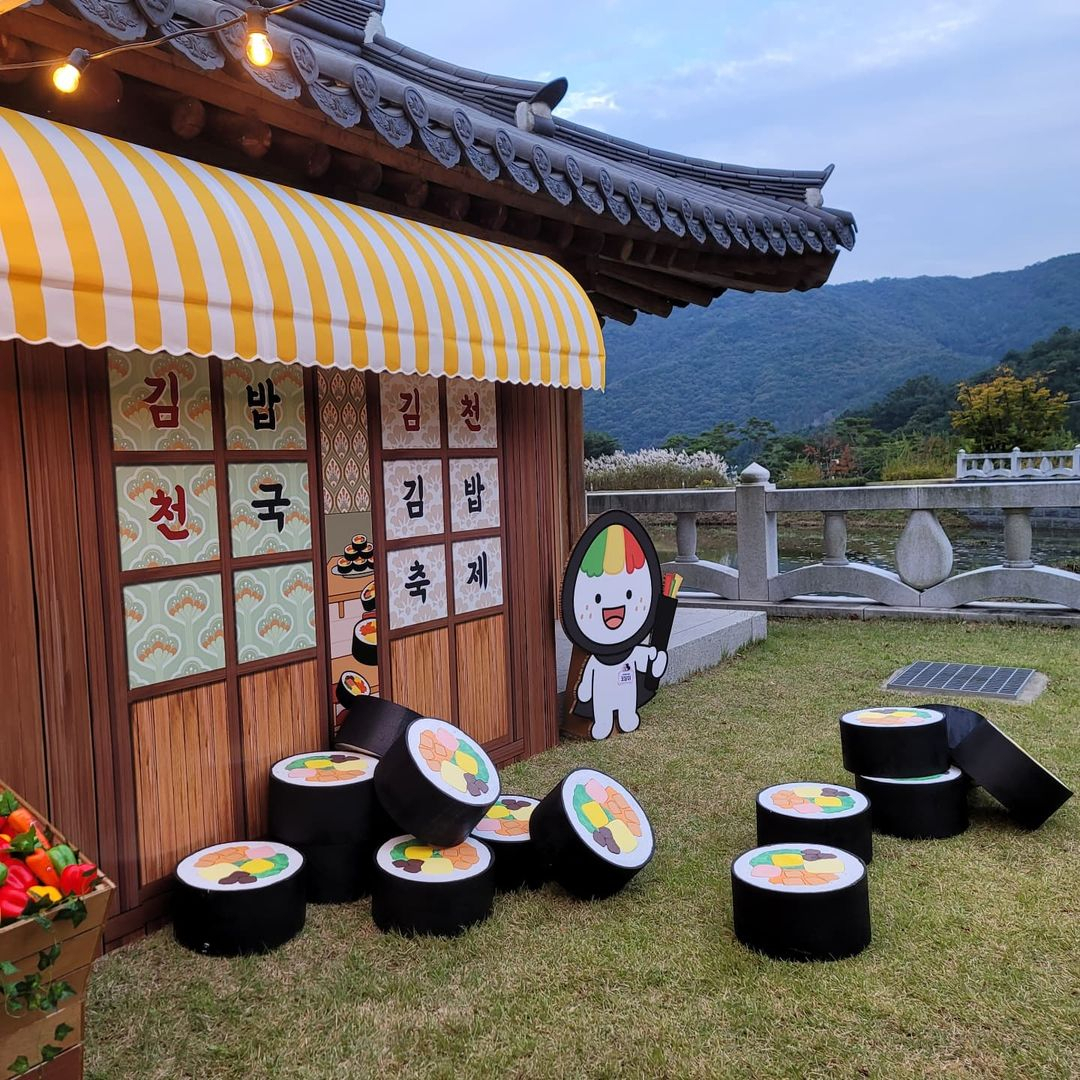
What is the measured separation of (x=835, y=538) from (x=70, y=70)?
803 cm

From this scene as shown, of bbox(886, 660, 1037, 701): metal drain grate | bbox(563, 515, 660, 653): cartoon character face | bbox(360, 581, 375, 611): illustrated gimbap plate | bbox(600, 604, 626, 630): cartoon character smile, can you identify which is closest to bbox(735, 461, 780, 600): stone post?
bbox(886, 660, 1037, 701): metal drain grate

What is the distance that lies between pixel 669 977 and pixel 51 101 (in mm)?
3549

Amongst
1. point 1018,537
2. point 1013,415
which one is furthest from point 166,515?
point 1013,415

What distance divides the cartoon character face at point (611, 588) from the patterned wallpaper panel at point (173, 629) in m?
2.23

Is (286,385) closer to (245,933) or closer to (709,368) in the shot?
(245,933)

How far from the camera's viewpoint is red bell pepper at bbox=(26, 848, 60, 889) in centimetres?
229

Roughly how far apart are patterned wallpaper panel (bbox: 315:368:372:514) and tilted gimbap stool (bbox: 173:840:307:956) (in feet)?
5.10

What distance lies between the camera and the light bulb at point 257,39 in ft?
8.77

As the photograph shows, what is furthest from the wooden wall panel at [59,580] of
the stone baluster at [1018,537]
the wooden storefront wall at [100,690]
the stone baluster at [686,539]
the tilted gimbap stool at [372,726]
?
the stone baluster at [1018,537]

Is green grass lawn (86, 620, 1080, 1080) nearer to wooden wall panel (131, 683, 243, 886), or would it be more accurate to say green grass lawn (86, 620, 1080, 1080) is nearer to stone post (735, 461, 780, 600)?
wooden wall panel (131, 683, 243, 886)

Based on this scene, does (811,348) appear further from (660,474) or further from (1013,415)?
(660,474)

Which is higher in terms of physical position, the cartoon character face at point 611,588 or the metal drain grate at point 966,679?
the cartoon character face at point 611,588

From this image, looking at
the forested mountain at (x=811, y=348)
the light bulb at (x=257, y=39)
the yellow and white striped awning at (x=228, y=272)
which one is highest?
the forested mountain at (x=811, y=348)

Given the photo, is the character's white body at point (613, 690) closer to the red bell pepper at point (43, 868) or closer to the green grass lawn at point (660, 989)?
the green grass lawn at point (660, 989)
